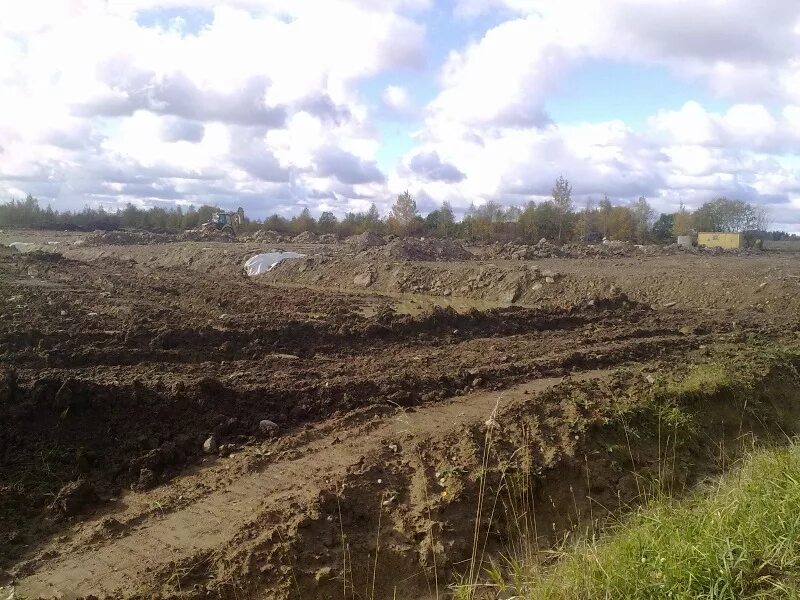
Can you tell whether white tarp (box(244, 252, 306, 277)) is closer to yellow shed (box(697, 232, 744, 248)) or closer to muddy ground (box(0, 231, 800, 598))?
muddy ground (box(0, 231, 800, 598))

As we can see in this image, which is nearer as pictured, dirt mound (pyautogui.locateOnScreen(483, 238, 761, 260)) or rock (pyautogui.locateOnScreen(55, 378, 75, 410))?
rock (pyautogui.locateOnScreen(55, 378, 75, 410))

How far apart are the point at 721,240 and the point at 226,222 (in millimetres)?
35597

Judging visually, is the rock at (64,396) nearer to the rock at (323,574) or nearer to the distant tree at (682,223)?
the rock at (323,574)

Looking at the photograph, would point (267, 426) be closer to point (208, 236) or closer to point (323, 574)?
point (323, 574)

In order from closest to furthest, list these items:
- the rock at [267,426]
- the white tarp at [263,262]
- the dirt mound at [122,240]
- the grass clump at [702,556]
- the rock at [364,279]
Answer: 1. the grass clump at [702,556]
2. the rock at [267,426]
3. the rock at [364,279]
4. the white tarp at [263,262]
5. the dirt mound at [122,240]

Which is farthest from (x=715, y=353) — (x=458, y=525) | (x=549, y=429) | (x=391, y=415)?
(x=458, y=525)

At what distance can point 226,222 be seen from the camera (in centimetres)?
5025

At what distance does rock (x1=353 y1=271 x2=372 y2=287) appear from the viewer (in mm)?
21406

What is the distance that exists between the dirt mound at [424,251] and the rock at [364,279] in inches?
170

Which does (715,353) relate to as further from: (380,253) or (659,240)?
(659,240)

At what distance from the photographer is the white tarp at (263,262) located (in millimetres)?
25141

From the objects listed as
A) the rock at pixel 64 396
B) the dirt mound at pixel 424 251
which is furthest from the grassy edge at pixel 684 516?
the dirt mound at pixel 424 251

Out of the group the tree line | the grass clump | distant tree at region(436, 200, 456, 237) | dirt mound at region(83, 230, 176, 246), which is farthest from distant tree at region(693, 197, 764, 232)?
the grass clump

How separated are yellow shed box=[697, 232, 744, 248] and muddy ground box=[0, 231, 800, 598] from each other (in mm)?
A: 35828
